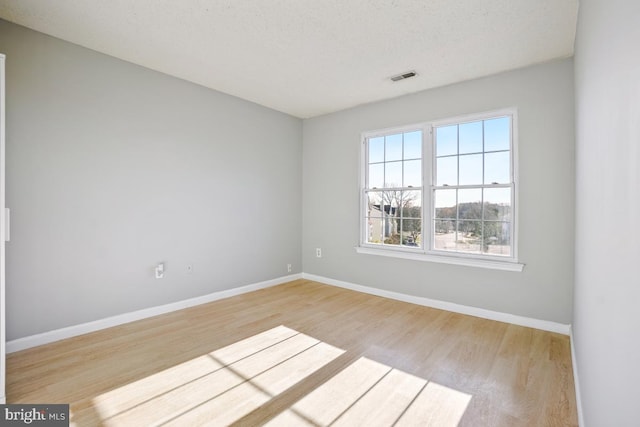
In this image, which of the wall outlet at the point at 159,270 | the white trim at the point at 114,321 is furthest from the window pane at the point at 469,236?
the wall outlet at the point at 159,270

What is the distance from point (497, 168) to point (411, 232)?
1273 millimetres

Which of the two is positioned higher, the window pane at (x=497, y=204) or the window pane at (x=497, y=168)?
the window pane at (x=497, y=168)

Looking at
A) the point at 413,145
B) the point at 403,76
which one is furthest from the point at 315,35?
the point at 413,145

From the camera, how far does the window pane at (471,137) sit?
11.6ft

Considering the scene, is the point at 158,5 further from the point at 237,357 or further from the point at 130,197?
the point at 237,357

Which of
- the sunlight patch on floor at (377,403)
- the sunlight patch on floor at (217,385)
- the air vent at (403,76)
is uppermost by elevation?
the air vent at (403,76)

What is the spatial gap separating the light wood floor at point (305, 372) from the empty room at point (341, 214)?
0.02 m

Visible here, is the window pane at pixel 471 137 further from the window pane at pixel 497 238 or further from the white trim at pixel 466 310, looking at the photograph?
→ the white trim at pixel 466 310

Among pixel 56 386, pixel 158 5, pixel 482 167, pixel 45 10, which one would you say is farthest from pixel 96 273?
pixel 482 167

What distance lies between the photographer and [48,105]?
9.01ft

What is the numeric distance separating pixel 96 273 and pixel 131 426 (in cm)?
185

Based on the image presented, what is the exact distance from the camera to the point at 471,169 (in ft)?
11.7

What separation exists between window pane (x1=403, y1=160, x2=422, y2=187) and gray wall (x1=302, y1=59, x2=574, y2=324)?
1.81 feet

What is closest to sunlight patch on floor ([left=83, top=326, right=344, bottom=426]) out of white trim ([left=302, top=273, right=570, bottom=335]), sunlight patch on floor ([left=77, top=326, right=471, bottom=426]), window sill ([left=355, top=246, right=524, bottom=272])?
sunlight patch on floor ([left=77, top=326, right=471, bottom=426])
